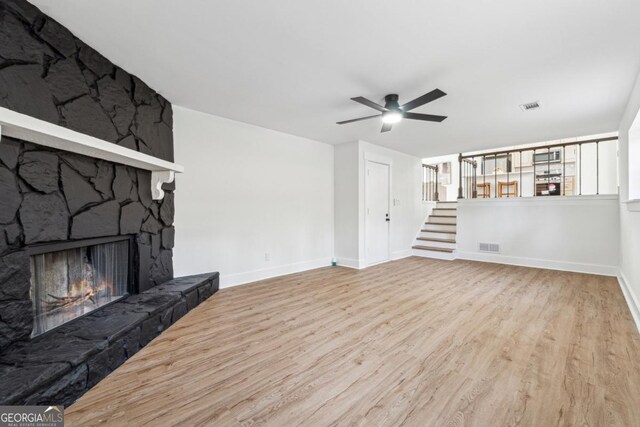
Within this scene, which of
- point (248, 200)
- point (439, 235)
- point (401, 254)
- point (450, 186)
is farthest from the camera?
point (450, 186)

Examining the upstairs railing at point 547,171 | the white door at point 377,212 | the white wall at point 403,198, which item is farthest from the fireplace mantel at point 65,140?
the upstairs railing at point 547,171

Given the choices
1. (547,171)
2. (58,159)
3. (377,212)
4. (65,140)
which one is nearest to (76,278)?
(58,159)

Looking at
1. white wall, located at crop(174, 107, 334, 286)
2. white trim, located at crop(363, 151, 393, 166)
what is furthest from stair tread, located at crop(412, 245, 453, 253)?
white wall, located at crop(174, 107, 334, 286)

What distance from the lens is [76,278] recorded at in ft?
7.55

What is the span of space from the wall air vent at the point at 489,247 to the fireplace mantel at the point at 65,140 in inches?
236

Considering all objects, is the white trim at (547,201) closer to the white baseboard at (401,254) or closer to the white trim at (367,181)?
the white baseboard at (401,254)

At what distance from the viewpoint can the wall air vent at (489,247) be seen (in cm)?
581

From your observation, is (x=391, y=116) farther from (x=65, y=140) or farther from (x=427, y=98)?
(x=65, y=140)

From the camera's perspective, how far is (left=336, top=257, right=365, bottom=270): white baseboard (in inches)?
204

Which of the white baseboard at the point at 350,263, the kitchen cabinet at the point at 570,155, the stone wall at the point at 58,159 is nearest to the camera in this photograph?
the stone wall at the point at 58,159

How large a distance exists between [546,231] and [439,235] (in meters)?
2.07

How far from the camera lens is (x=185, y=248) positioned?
355 cm

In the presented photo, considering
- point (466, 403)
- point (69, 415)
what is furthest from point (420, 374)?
point (69, 415)

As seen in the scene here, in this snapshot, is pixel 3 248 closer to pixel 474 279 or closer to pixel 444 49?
pixel 444 49
